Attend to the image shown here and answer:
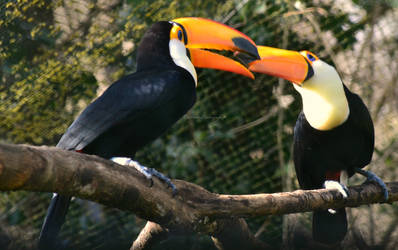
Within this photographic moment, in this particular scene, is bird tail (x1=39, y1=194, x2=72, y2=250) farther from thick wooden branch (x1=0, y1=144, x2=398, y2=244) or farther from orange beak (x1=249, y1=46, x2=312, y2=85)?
orange beak (x1=249, y1=46, x2=312, y2=85)

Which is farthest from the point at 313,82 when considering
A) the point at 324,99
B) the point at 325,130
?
the point at 325,130

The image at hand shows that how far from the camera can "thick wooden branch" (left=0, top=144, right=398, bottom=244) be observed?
3.37ft

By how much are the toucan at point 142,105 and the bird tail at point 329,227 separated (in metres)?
0.74

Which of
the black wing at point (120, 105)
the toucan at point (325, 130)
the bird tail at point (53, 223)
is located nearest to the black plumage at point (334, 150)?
the toucan at point (325, 130)

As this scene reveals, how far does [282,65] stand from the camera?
210 cm

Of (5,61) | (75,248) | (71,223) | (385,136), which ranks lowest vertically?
(385,136)

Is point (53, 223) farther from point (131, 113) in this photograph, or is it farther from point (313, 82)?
point (313, 82)

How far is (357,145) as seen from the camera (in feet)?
6.71

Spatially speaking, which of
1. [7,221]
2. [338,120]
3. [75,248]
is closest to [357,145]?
[338,120]

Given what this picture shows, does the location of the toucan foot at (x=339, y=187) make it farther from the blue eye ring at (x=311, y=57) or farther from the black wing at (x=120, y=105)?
the black wing at (x=120, y=105)

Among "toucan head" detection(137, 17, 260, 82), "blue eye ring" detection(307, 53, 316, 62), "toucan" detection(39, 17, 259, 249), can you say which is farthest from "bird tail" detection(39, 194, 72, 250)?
"blue eye ring" detection(307, 53, 316, 62)

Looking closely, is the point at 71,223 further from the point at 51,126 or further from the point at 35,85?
the point at 35,85

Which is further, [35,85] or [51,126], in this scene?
[51,126]

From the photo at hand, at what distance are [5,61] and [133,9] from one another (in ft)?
2.19
